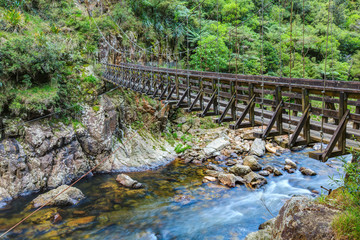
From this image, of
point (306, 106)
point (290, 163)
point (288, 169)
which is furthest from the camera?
point (290, 163)

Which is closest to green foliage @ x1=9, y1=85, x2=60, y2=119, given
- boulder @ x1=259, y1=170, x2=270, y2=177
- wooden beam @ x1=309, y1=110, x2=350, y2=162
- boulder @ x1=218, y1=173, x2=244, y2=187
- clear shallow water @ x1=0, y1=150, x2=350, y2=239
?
clear shallow water @ x1=0, y1=150, x2=350, y2=239

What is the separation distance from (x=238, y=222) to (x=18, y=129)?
611 centimetres

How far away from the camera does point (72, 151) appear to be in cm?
762

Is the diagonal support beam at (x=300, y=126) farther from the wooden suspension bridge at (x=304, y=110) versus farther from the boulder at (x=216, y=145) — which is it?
the boulder at (x=216, y=145)

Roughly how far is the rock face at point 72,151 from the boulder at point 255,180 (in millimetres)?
3277

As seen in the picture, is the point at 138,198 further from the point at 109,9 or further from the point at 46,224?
the point at 109,9

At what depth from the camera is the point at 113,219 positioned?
5.55 metres

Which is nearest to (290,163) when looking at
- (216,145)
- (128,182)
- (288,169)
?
(288,169)

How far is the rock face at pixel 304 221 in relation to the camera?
111 inches

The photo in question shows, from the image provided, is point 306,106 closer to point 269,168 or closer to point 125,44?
point 269,168

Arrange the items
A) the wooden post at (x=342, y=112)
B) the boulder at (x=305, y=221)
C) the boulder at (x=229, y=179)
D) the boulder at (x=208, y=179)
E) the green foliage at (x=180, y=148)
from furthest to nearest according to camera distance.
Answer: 1. the green foliage at (x=180, y=148)
2. the boulder at (x=208, y=179)
3. the boulder at (x=229, y=179)
4. the wooden post at (x=342, y=112)
5. the boulder at (x=305, y=221)

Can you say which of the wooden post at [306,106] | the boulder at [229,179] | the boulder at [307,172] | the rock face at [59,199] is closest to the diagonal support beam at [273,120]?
the wooden post at [306,106]

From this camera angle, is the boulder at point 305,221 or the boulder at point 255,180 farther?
the boulder at point 255,180

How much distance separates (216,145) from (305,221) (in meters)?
7.44
